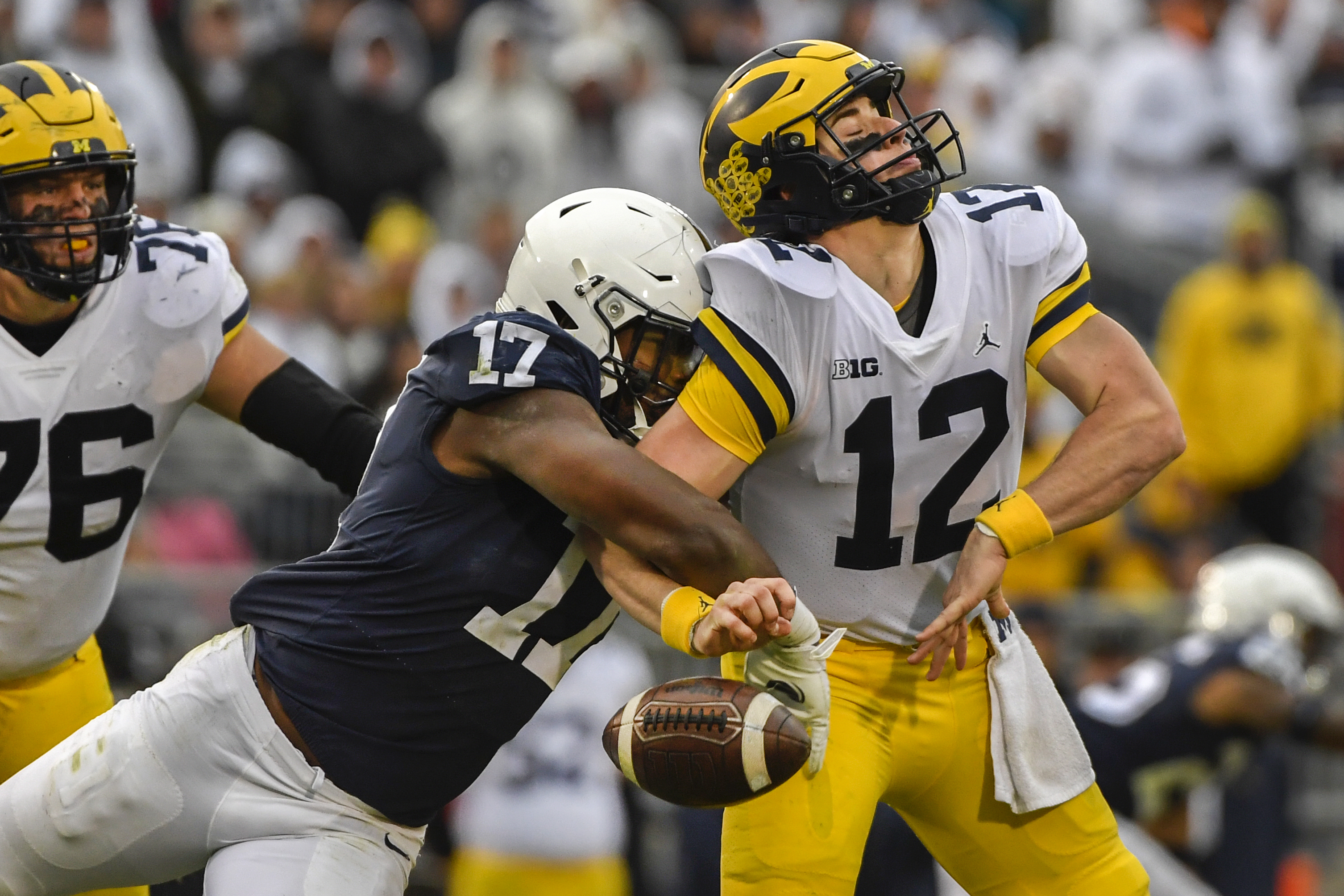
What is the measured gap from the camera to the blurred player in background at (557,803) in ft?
22.3

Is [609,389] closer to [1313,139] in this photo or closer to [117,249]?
[117,249]

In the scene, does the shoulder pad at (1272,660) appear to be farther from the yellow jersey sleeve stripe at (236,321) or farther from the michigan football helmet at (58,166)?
the michigan football helmet at (58,166)

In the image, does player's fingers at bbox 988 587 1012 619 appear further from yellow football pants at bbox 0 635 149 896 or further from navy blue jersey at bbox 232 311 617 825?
yellow football pants at bbox 0 635 149 896

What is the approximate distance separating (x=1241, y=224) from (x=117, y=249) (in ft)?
22.9

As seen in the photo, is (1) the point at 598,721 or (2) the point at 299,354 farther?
(2) the point at 299,354

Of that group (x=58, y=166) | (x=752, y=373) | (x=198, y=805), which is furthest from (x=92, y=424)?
(x=752, y=373)

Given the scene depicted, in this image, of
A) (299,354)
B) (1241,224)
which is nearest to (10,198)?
(299,354)

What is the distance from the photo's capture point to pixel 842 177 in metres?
3.55

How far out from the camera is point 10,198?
12.9ft

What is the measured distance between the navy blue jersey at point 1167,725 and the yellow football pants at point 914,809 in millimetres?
2019

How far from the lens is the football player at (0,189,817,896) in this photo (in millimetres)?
3203

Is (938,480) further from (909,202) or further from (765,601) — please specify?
(765,601)

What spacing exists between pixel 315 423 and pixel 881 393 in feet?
4.62

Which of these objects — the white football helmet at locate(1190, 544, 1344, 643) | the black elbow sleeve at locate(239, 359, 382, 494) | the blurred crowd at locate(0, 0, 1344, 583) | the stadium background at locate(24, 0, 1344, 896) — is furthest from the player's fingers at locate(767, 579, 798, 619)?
the blurred crowd at locate(0, 0, 1344, 583)
